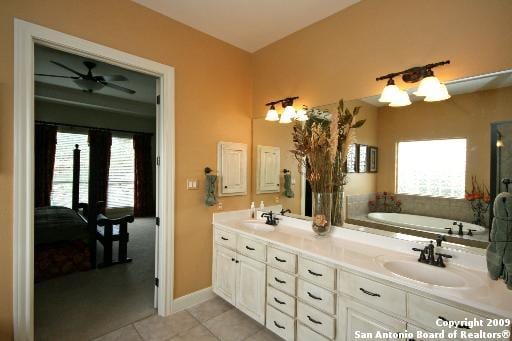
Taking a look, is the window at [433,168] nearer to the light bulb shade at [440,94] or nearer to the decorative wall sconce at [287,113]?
the light bulb shade at [440,94]

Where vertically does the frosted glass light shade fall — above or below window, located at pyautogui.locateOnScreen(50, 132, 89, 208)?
above

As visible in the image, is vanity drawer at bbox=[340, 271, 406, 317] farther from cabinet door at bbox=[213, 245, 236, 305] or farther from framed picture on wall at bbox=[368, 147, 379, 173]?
cabinet door at bbox=[213, 245, 236, 305]

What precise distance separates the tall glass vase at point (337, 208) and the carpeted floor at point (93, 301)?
2.02 meters

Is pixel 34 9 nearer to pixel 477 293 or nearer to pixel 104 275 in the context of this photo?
pixel 104 275

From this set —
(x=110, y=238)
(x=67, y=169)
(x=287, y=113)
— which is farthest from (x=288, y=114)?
(x=67, y=169)

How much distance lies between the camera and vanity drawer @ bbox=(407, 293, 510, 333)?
3.85 ft

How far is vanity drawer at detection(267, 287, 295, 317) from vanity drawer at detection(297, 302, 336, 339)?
6cm

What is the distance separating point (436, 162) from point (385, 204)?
487mm

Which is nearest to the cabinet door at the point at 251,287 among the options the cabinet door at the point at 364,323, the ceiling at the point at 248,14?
the cabinet door at the point at 364,323

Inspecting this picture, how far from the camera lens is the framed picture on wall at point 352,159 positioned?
223 centimetres

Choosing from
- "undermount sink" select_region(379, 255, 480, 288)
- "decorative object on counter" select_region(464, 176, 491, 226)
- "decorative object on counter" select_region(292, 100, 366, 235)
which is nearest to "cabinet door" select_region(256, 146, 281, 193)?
"decorative object on counter" select_region(292, 100, 366, 235)

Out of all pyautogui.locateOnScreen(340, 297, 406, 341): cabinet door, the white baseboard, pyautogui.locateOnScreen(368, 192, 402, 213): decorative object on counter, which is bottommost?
the white baseboard

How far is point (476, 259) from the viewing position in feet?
5.16

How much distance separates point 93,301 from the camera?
2.72 metres
